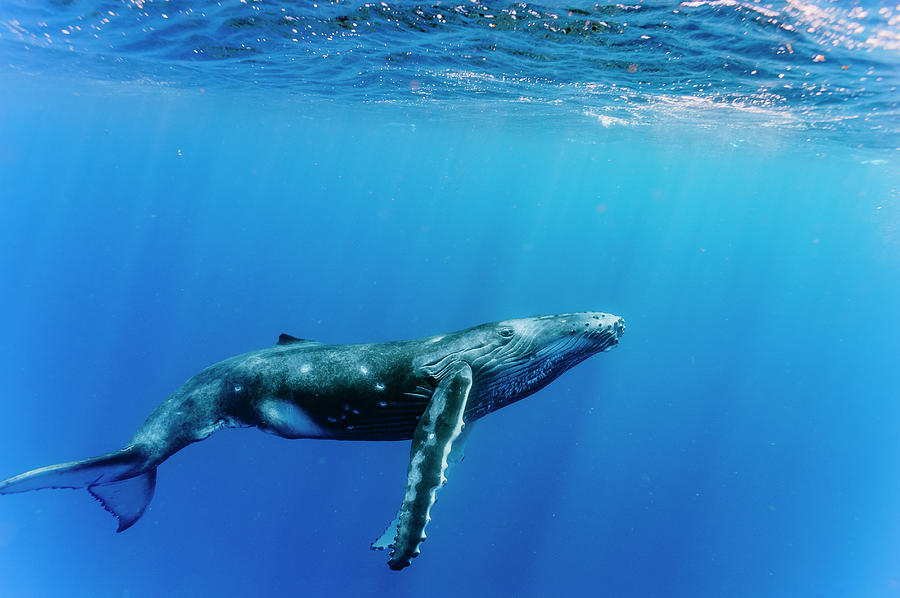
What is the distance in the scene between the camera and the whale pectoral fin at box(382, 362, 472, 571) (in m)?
4.11

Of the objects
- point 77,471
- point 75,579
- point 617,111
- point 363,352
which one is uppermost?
point 617,111

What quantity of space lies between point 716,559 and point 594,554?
14.3 ft

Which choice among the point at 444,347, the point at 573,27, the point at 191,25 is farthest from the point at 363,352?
the point at 191,25

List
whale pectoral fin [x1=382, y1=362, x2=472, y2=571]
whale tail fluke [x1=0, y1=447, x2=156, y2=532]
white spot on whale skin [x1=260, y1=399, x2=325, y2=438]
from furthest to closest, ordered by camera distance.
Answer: white spot on whale skin [x1=260, y1=399, x2=325, y2=438], whale tail fluke [x1=0, y1=447, x2=156, y2=532], whale pectoral fin [x1=382, y1=362, x2=472, y2=571]

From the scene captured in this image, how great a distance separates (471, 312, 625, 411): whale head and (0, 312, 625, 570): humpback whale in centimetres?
1

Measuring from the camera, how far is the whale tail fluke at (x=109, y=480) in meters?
4.80

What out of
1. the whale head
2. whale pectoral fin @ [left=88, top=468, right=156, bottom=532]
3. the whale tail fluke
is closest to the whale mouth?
the whale head

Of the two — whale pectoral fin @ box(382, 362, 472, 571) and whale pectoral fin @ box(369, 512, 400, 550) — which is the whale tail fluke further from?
whale pectoral fin @ box(382, 362, 472, 571)

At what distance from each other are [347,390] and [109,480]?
3.09m

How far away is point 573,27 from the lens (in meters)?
11.6

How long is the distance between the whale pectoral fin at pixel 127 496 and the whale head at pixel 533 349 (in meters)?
4.49

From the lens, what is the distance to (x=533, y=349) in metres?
5.85

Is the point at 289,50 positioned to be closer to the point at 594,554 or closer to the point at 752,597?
the point at 594,554

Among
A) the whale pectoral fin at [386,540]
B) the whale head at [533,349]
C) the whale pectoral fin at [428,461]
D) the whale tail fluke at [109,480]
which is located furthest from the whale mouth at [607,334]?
the whale tail fluke at [109,480]
